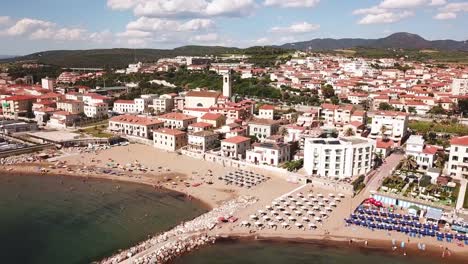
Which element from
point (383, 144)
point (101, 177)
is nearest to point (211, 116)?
point (101, 177)

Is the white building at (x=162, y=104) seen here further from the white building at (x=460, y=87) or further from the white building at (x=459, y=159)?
the white building at (x=460, y=87)

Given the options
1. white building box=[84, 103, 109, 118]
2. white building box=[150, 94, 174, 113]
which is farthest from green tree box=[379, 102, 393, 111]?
white building box=[84, 103, 109, 118]

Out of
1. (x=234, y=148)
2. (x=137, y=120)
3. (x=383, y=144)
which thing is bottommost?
(x=234, y=148)

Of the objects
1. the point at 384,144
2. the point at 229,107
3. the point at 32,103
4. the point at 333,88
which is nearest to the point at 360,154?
the point at 384,144

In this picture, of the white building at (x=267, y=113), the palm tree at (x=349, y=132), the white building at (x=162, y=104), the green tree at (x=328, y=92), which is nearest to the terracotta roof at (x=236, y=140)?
the palm tree at (x=349, y=132)

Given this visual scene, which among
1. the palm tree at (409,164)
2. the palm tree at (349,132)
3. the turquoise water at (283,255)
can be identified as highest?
the palm tree at (349,132)

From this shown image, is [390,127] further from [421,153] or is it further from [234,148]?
[234,148]
